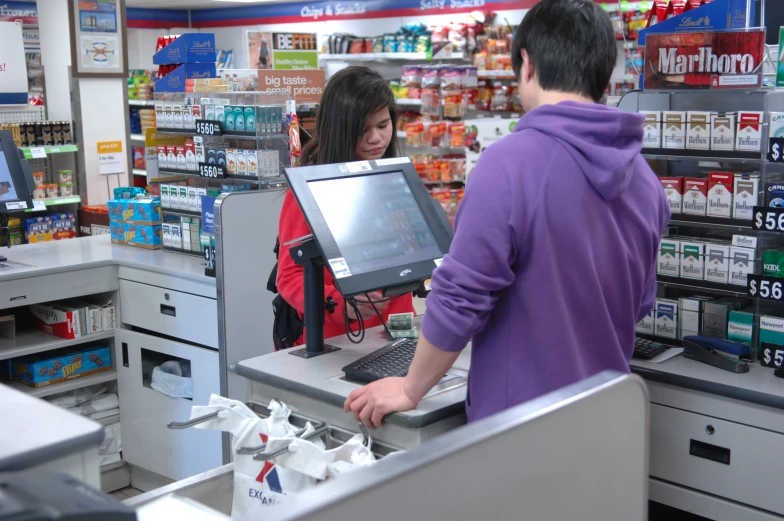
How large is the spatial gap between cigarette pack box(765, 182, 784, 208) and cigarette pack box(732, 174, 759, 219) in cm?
3

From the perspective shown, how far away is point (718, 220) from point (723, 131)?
0.30 m

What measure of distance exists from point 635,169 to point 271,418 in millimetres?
978

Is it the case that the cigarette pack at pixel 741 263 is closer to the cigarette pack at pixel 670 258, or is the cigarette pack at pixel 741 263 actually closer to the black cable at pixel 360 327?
the cigarette pack at pixel 670 258

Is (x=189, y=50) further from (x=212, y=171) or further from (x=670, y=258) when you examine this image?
(x=670, y=258)

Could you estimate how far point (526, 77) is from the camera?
1.75 metres

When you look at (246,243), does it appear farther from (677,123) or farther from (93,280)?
(677,123)

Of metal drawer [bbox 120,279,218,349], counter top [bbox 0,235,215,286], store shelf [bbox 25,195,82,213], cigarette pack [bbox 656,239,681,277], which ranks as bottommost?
metal drawer [bbox 120,279,218,349]

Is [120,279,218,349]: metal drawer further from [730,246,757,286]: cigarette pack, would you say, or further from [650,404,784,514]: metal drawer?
[730,246,757,286]: cigarette pack

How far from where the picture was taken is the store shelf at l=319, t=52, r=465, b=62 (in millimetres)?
8461

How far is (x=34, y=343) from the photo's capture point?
13.4 ft

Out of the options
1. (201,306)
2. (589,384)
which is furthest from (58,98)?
(589,384)

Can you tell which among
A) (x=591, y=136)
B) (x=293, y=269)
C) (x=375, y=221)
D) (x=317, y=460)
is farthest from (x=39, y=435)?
(x=293, y=269)

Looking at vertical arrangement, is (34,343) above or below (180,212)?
below

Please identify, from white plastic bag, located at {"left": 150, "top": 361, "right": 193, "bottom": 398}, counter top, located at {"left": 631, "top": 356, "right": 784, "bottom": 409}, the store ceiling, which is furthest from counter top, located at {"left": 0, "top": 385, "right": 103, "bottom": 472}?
the store ceiling
